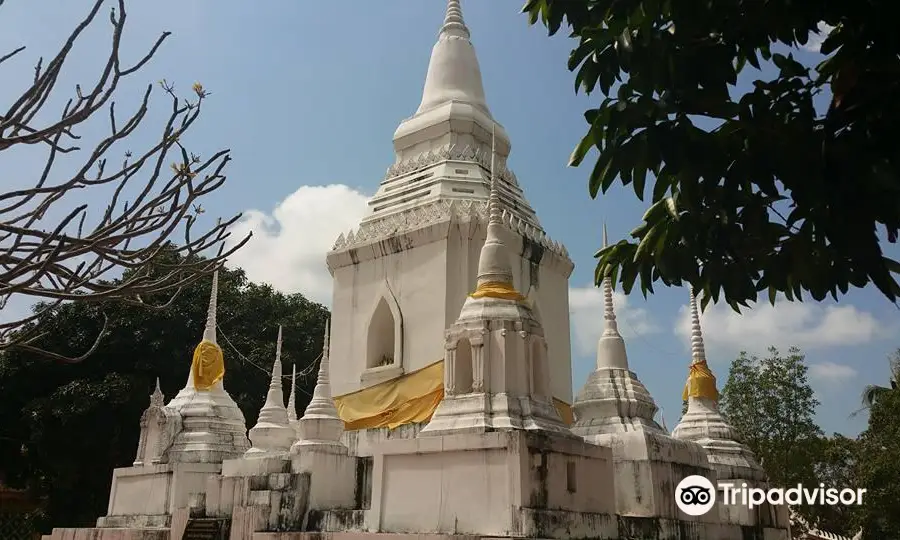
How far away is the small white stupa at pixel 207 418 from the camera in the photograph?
605 inches

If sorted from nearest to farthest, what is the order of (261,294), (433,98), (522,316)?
1. (522,316)
2. (433,98)
3. (261,294)

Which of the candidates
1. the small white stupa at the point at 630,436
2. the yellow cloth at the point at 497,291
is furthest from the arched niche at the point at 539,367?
the small white stupa at the point at 630,436

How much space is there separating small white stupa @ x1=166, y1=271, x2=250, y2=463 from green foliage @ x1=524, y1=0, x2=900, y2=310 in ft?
41.4

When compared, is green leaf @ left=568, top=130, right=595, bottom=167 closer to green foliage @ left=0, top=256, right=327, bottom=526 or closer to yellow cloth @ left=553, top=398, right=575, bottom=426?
yellow cloth @ left=553, top=398, right=575, bottom=426

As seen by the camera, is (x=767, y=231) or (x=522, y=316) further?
(x=522, y=316)

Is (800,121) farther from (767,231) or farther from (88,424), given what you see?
(88,424)

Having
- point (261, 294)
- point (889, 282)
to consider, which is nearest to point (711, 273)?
point (889, 282)

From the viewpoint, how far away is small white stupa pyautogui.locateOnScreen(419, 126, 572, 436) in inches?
387

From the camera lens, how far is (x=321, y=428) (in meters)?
12.8

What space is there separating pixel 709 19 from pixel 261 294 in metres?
28.3

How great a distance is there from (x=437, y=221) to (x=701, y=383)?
239 inches

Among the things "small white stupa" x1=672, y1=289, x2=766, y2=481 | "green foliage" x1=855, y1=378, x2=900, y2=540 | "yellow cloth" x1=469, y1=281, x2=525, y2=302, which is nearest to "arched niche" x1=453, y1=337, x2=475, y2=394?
"yellow cloth" x1=469, y1=281, x2=525, y2=302

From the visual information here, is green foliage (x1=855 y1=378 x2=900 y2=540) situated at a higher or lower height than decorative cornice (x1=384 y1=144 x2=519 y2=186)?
lower

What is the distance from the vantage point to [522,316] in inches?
421
